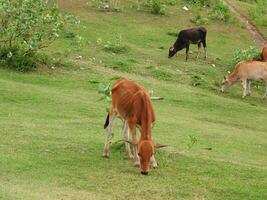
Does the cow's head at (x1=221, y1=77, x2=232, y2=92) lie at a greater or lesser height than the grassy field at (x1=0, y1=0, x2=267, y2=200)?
lesser

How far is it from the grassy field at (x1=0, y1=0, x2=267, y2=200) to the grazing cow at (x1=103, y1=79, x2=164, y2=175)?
0.25 m

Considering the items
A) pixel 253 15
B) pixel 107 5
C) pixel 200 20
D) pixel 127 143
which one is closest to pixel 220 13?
pixel 200 20

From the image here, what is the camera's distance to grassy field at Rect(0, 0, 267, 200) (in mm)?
8891

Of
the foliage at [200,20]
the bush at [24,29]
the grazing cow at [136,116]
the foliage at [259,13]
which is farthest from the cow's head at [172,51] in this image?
the grazing cow at [136,116]

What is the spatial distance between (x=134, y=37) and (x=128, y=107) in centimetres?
1424

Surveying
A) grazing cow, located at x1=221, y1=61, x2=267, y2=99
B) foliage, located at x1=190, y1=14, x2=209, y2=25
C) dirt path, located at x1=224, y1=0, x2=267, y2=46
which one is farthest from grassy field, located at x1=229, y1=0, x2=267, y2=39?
grazing cow, located at x1=221, y1=61, x2=267, y2=99

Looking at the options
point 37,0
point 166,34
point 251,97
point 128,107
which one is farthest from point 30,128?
point 166,34

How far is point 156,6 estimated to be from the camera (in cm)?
2706

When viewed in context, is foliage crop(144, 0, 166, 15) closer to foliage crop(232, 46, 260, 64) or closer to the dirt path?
the dirt path

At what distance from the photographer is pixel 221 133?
45.7 ft

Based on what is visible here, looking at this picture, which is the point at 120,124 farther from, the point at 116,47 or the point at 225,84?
the point at 116,47

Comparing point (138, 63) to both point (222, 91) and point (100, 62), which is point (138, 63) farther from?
point (222, 91)

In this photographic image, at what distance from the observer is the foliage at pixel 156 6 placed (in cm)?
2706

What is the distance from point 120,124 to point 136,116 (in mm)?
4021
